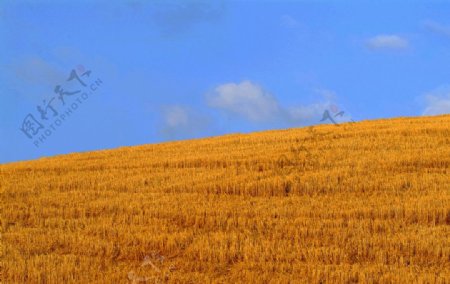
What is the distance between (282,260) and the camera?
34.2ft

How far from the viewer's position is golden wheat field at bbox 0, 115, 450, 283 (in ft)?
33.1

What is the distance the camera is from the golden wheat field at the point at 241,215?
10.1 m

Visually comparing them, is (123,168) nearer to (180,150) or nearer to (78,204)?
(180,150)

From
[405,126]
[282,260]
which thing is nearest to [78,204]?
[282,260]

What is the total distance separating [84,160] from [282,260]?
14.3 m

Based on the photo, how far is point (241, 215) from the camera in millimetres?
13453

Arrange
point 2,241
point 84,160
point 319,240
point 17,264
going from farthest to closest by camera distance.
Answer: point 84,160 < point 2,241 < point 319,240 < point 17,264

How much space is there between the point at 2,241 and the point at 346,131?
1592 centimetres

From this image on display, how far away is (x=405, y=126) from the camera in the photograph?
25.0 m

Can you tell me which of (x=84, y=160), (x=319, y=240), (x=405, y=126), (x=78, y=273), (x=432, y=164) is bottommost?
(x=78, y=273)

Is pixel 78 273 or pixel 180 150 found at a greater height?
pixel 180 150

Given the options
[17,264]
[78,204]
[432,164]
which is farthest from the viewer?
[432,164]

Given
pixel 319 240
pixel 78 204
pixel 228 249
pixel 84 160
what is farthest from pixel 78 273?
pixel 84 160

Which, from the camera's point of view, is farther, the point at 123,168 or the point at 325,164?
the point at 123,168
